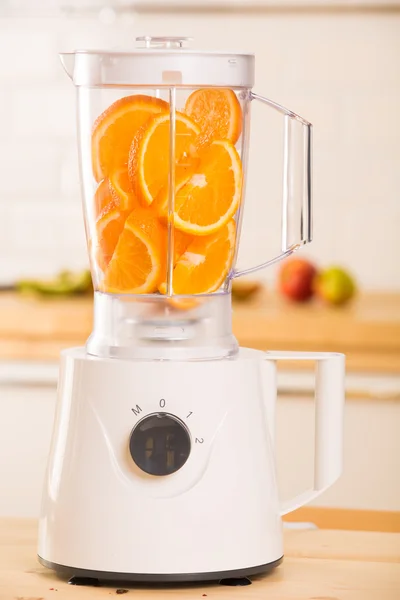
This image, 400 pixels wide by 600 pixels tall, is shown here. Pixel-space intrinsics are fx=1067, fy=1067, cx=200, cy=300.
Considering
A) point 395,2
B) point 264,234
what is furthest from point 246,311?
point 395,2

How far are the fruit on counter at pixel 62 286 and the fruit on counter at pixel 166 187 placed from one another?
51.2 inches

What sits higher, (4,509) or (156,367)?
(156,367)

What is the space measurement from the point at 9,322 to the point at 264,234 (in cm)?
71

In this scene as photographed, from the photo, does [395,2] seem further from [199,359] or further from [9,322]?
[199,359]

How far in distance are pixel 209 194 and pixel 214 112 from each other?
0.20ft

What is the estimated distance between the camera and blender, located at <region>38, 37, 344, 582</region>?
0.75 m

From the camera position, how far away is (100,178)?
82 centimetres

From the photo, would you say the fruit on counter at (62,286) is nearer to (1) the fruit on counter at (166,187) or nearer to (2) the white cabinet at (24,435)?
(2) the white cabinet at (24,435)

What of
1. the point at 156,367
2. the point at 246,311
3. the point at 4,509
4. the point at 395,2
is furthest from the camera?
the point at 395,2

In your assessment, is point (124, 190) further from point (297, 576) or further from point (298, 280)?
point (298, 280)

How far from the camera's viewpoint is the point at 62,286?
2105 mm

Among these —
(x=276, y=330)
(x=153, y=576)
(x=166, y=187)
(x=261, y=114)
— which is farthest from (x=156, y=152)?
(x=261, y=114)

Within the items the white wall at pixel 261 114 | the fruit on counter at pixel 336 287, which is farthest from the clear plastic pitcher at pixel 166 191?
the white wall at pixel 261 114

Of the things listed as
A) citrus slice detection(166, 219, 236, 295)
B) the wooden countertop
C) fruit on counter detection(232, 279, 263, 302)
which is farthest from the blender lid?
fruit on counter detection(232, 279, 263, 302)
